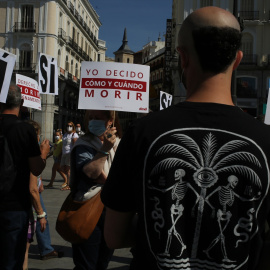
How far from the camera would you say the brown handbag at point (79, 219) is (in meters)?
2.72

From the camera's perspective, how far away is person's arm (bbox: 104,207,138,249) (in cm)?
146

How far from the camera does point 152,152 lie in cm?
134

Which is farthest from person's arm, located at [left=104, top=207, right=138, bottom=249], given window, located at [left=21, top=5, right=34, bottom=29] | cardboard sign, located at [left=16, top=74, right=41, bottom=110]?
window, located at [left=21, top=5, right=34, bottom=29]

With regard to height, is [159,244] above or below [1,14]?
below

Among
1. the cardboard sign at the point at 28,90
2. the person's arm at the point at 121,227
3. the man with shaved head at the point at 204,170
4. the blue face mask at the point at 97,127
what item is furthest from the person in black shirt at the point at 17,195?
the cardboard sign at the point at 28,90

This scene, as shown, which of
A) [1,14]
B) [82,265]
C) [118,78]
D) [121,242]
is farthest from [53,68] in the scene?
[1,14]

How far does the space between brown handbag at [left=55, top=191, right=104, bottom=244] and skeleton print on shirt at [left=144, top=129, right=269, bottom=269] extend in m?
1.46

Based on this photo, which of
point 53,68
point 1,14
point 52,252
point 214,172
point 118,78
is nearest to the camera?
point 214,172

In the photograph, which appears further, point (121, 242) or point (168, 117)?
point (121, 242)

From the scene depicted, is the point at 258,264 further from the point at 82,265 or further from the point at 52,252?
the point at 52,252

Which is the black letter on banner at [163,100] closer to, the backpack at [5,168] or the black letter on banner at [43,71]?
the black letter on banner at [43,71]

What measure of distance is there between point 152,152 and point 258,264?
521 millimetres

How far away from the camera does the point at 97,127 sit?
3094mm

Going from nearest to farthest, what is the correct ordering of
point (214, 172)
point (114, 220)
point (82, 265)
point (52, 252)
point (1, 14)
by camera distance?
point (214, 172), point (114, 220), point (82, 265), point (52, 252), point (1, 14)
